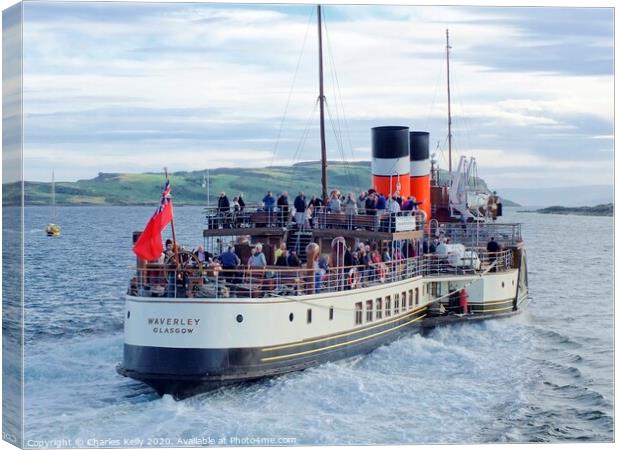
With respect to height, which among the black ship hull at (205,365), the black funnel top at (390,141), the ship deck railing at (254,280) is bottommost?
the black ship hull at (205,365)

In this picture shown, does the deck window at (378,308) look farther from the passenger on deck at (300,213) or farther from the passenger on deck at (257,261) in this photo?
the passenger on deck at (257,261)

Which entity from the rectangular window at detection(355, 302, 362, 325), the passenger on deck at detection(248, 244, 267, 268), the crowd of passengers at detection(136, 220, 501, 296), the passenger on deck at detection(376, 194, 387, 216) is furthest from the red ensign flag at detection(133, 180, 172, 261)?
the passenger on deck at detection(376, 194, 387, 216)

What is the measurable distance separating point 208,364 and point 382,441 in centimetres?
544

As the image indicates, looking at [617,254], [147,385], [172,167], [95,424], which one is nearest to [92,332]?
[172,167]

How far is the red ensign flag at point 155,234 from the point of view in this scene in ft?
98.6

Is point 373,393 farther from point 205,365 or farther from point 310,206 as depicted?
point 310,206

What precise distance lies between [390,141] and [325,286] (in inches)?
430

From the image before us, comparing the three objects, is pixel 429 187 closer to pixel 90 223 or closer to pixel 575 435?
pixel 575 435

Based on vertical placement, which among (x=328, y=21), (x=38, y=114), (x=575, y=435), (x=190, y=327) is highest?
(x=328, y=21)

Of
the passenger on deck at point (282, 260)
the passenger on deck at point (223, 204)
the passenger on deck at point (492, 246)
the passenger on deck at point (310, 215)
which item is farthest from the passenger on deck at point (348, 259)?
the passenger on deck at point (492, 246)

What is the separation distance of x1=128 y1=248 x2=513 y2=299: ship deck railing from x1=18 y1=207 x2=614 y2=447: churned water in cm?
241

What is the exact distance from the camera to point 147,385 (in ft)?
107

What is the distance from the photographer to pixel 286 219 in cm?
4147

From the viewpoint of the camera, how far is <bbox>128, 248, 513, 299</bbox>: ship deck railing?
31094mm
